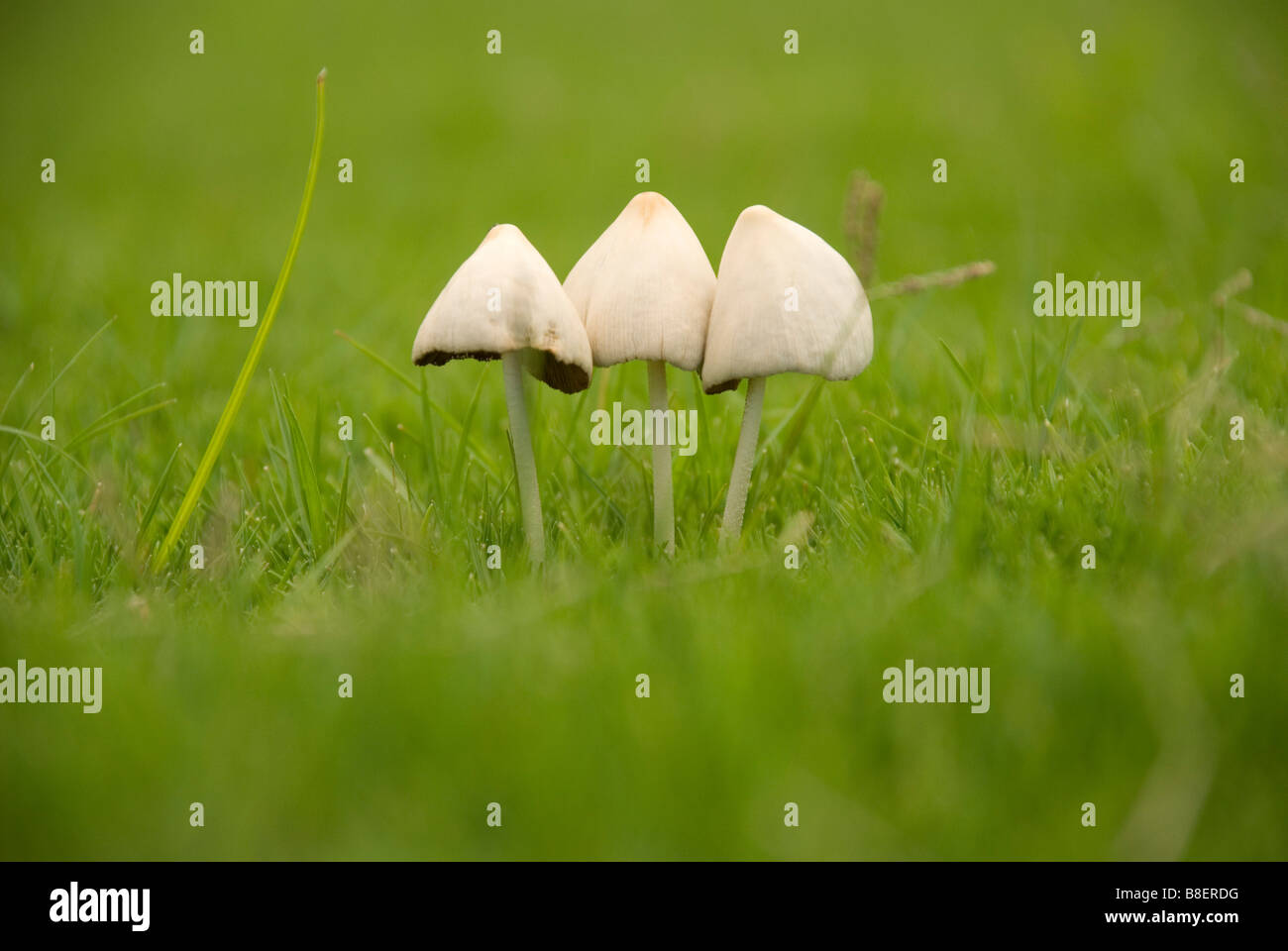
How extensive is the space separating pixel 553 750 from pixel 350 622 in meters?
0.67

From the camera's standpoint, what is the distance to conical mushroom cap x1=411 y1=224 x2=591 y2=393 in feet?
7.72

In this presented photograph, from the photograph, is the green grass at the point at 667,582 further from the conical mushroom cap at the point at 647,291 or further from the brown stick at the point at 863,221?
the conical mushroom cap at the point at 647,291

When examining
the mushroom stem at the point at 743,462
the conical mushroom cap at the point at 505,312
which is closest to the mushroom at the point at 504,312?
the conical mushroom cap at the point at 505,312

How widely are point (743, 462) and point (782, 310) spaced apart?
43 cm

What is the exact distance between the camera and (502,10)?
11.2 meters

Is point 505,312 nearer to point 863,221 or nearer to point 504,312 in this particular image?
point 504,312

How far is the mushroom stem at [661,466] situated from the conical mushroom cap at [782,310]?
17 cm

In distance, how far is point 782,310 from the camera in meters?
2.42

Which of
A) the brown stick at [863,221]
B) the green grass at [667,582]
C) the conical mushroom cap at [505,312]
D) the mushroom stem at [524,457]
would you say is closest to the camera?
the green grass at [667,582]

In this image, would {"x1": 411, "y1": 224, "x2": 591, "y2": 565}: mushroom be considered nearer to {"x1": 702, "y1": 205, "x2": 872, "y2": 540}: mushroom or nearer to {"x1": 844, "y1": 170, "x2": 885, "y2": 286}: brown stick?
{"x1": 702, "y1": 205, "x2": 872, "y2": 540}: mushroom

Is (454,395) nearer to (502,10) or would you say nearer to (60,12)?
(502,10)

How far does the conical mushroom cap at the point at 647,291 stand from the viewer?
2.45 m

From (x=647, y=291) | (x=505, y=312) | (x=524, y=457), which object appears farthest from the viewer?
(x=524, y=457)

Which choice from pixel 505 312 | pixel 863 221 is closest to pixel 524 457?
pixel 505 312
